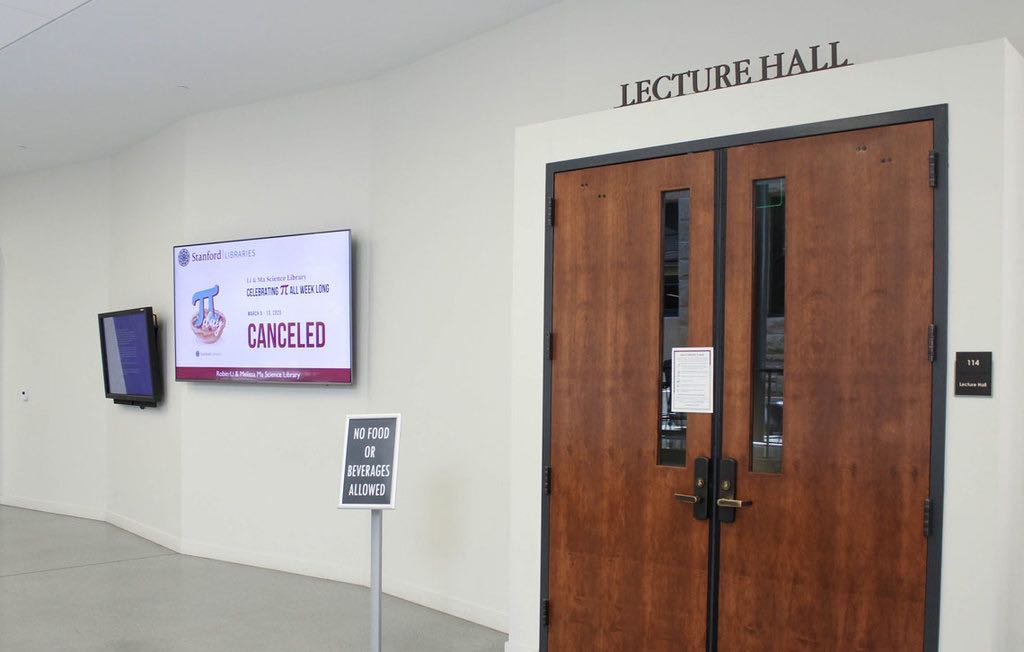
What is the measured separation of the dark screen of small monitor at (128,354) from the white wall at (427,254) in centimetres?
25

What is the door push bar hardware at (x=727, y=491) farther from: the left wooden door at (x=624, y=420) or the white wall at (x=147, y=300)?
the white wall at (x=147, y=300)

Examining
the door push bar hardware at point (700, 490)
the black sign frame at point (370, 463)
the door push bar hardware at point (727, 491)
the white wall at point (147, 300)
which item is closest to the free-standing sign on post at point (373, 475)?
the black sign frame at point (370, 463)

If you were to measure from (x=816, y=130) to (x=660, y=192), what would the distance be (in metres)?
0.64

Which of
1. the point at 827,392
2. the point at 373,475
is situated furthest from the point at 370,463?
the point at 827,392

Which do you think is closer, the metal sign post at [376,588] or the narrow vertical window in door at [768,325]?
the narrow vertical window in door at [768,325]

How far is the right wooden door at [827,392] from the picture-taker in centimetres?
278

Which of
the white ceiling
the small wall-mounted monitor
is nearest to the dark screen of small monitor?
the small wall-mounted monitor

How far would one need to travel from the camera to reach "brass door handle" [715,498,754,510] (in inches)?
122

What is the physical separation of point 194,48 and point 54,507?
18.1 feet

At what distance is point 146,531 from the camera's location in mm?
7168

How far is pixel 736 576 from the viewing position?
123 inches

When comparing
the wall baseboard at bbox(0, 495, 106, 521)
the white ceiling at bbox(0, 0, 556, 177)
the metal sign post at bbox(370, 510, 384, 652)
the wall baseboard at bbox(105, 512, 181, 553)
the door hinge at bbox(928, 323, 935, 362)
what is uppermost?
the white ceiling at bbox(0, 0, 556, 177)

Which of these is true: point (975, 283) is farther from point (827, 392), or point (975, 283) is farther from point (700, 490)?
point (700, 490)

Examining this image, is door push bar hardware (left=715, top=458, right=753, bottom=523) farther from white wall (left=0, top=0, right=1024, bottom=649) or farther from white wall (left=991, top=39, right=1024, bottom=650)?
white wall (left=991, top=39, right=1024, bottom=650)
